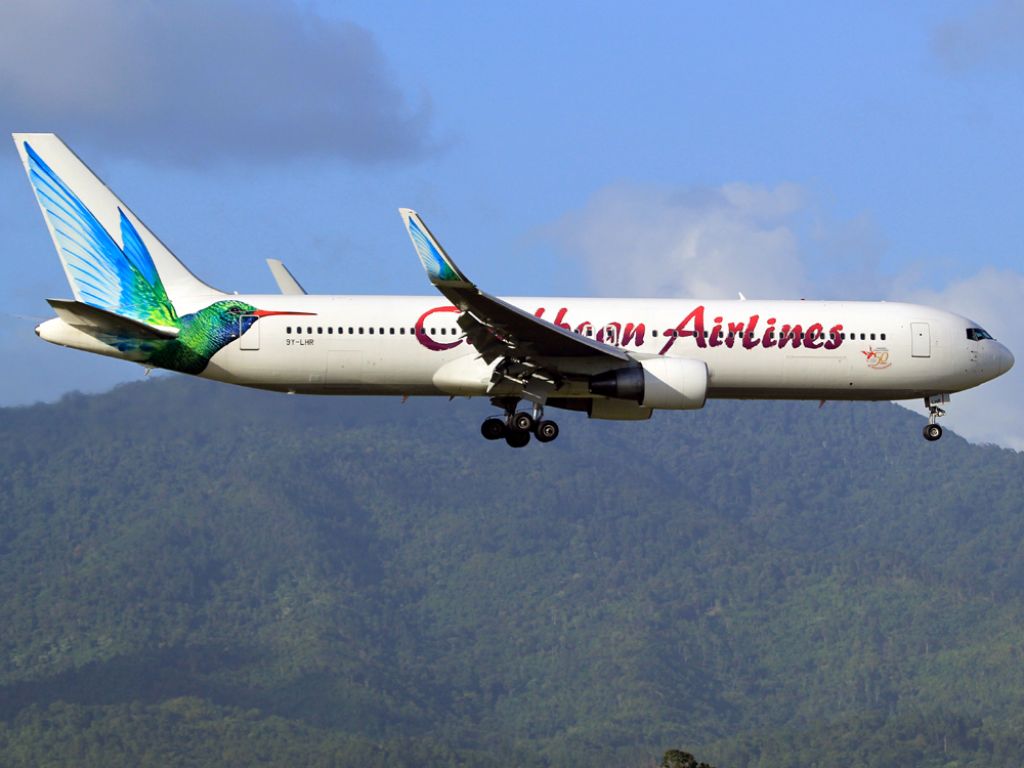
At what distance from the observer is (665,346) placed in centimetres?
5144

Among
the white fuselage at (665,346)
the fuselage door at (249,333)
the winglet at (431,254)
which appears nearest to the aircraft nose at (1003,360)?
the white fuselage at (665,346)

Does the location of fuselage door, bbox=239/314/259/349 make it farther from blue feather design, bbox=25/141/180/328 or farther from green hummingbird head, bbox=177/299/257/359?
blue feather design, bbox=25/141/180/328

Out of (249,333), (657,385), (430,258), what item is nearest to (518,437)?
(657,385)

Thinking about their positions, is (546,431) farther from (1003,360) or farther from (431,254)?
(1003,360)

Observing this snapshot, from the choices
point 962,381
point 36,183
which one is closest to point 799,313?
point 962,381

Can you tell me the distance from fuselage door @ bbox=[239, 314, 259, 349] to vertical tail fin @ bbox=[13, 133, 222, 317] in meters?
1.64

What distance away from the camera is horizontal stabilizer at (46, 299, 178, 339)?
1891 inches

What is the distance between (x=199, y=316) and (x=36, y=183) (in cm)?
733

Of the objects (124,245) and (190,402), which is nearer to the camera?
(124,245)

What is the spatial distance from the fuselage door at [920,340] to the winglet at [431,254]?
16.1 meters

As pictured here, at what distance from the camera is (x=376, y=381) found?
50438 mm

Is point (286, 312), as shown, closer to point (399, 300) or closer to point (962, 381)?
point (399, 300)

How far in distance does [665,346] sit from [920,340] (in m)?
8.49

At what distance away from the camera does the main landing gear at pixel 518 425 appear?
167 feet
